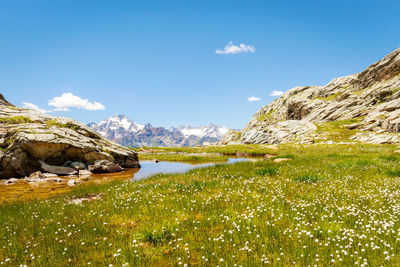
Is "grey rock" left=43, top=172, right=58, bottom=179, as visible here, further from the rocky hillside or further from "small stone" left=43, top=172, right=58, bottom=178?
the rocky hillside

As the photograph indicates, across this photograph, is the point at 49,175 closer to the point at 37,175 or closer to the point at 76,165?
the point at 37,175

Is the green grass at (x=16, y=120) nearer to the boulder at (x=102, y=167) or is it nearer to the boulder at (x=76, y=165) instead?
the boulder at (x=76, y=165)

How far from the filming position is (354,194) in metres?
9.45

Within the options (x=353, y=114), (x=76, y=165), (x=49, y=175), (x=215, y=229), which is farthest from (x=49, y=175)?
(x=353, y=114)

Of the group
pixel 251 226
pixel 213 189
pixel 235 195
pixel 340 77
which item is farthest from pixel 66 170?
pixel 340 77

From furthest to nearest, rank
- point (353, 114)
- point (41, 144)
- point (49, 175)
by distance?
point (353, 114)
point (41, 144)
point (49, 175)

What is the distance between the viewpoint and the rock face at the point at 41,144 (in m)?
22.1

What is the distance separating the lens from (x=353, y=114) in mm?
96188

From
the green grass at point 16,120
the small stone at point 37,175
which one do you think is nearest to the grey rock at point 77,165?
the small stone at point 37,175

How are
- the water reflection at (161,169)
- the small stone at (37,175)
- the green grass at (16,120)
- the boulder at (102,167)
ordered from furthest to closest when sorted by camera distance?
the boulder at (102,167) → the green grass at (16,120) → the water reflection at (161,169) → the small stone at (37,175)

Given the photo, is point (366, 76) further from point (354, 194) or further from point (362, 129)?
point (354, 194)

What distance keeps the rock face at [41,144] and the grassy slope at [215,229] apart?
1465cm

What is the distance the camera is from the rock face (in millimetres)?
22109

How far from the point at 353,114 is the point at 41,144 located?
113m
